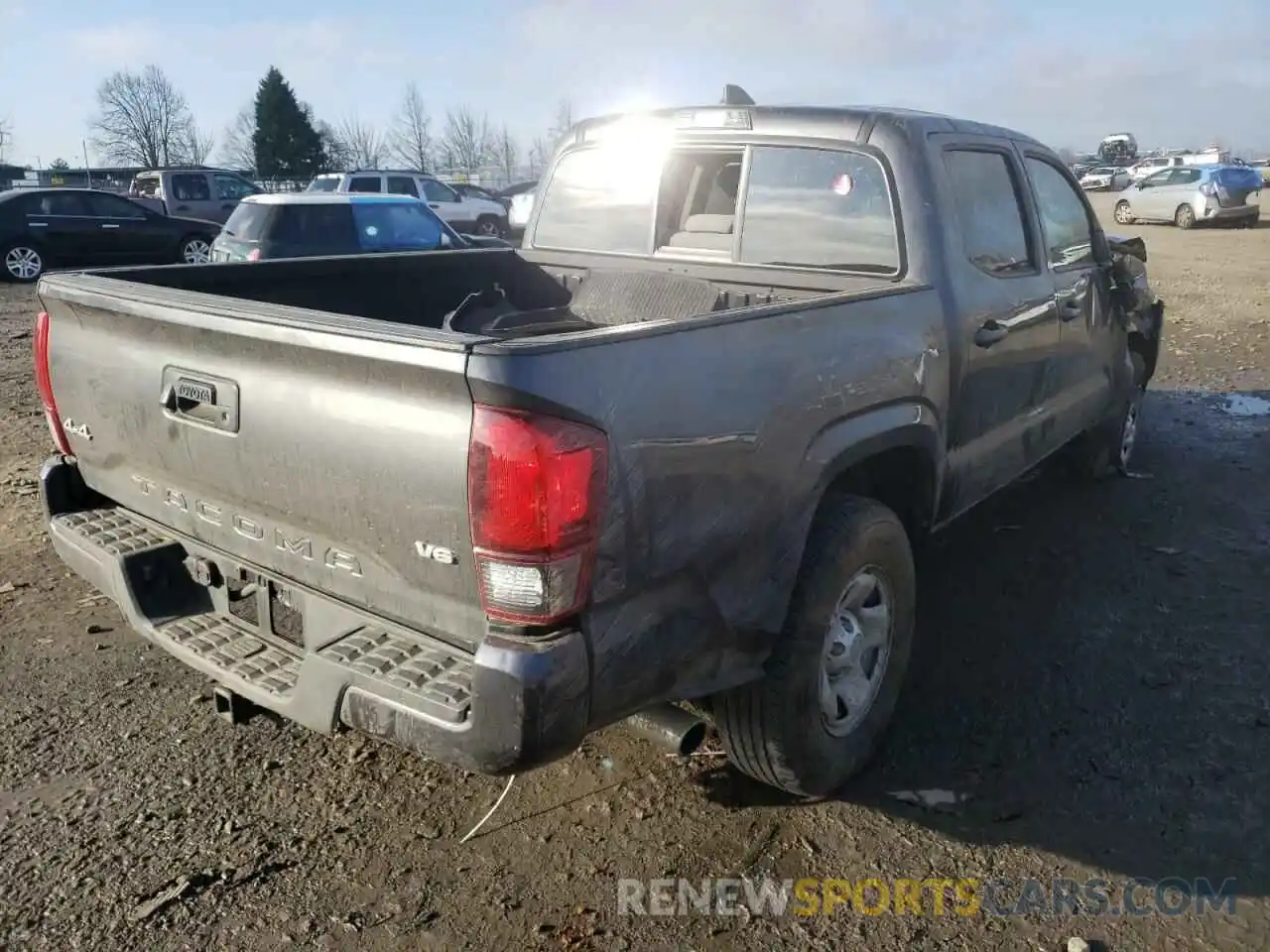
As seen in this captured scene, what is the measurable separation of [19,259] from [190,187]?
5699 millimetres

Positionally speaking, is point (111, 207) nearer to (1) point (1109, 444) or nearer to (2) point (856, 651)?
(1) point (1109, 444)

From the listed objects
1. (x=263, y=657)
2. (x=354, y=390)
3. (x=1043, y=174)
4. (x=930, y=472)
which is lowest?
(x=263, y=657)

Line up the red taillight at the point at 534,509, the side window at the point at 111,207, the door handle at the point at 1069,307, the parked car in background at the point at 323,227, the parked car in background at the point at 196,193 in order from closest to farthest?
1. the red taillight at the point at 534,509
2. the door handle at the point at 1069,307
3. the parked car in background at the point at 323,227
4. the side window at the point at 111,207
5. the parked car in background at the point at 196,193

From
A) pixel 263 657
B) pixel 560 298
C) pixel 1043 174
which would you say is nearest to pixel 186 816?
pixel 263 657

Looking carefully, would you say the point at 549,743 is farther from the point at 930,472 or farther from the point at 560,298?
the point at 560,298

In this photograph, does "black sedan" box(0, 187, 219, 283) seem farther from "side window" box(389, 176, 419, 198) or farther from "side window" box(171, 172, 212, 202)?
"side window" box(389, 176, 419, 198)

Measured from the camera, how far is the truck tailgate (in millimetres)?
2232

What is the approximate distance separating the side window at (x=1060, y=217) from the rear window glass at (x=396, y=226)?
9153mm

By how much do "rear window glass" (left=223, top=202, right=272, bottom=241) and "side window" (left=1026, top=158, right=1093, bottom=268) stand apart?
9.72 metres

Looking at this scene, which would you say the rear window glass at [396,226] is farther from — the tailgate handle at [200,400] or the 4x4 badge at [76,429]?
the tailgate handle at [200,400]

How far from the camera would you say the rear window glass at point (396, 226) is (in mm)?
12742

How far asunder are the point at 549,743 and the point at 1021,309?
2.86m

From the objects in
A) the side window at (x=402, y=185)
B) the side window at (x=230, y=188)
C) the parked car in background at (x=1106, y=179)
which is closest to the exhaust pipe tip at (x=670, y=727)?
the side window at (x=402, y=185)

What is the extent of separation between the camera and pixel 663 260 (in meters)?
4.29
